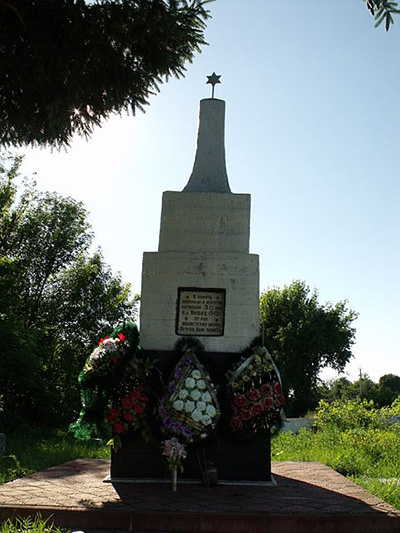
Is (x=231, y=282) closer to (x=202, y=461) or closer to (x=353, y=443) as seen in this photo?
(x=202, y=461)

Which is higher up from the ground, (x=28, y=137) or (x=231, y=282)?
(x=28, y=137)

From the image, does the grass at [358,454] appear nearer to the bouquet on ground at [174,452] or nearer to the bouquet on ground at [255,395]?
the bouquet on ground at [255,395]

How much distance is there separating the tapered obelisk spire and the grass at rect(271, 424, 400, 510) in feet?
12.3

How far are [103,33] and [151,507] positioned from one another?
4.12m

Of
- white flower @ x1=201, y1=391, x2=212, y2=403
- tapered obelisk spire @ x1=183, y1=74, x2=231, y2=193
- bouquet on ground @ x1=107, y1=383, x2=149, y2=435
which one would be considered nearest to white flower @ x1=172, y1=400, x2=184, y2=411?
white flower @ x1=201, y1=391, x2=212, y2=403

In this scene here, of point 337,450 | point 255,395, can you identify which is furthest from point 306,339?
point 255,395

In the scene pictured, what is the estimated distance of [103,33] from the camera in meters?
5.18

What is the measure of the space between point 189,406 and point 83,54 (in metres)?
3.42

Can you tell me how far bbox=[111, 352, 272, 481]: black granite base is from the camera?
20.4 ft

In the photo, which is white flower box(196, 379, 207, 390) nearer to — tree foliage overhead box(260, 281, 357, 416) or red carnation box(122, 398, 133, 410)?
red carnation box(122, 398, 133, 410)

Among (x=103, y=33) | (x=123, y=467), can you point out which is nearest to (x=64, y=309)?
(x=123, y=467)

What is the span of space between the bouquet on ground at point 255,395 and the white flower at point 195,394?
19.8 inches

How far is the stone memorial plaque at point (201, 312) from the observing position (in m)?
6.55

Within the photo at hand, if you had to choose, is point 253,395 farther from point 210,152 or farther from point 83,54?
point 83,54
